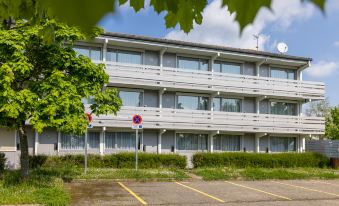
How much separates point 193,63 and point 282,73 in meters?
7.77

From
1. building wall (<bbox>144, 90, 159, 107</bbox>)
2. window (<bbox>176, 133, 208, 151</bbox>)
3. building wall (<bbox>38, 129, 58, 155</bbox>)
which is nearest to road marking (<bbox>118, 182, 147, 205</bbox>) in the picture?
building wall (<bbox>38, 129, 58, 155</bbox>)

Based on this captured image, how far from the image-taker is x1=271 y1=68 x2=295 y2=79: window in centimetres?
3245

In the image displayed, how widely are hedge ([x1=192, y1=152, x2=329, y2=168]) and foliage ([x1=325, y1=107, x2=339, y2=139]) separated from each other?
23.7 meters

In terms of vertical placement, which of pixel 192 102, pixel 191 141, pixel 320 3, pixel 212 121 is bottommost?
pixel 191 141

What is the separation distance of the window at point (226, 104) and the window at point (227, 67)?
2.07m

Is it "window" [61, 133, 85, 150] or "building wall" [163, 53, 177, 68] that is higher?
"building wall" [163, 53, 177, 68]

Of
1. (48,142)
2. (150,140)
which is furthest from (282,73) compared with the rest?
(48,142)

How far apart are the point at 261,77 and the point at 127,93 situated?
9.88 metres

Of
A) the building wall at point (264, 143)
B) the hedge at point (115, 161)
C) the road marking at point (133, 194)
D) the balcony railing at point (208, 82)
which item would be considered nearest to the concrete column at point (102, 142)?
the hedge at point (115, 161)

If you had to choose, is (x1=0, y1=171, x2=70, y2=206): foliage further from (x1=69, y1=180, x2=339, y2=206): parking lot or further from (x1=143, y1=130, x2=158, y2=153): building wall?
(x1=143, y1=130, x2=158, y2=153): building wall

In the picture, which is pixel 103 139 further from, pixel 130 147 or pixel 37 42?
pixel 37 42

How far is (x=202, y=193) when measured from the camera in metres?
15.4

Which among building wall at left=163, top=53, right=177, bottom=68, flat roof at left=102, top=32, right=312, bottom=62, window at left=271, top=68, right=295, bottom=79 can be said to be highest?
flat roof at left=102, top=32, right=312, bottom=62

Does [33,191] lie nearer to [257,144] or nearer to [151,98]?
[151,98]
